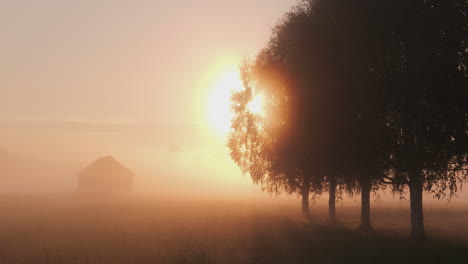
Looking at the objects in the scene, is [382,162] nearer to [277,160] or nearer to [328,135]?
[328,135]

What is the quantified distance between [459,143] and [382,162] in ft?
15.1

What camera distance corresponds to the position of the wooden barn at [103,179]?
121188 mm

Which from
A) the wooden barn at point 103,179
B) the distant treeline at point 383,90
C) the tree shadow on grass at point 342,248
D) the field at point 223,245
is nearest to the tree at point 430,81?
the distant treeline at point 383,90

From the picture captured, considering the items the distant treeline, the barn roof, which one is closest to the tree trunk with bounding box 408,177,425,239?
the distant treeline

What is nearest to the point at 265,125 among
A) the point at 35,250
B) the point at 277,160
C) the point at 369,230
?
the point at 277,160

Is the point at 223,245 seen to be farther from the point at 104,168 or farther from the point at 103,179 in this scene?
the point at 104,168

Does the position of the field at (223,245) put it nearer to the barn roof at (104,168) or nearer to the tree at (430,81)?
the tree at (430,81)

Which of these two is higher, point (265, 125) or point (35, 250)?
point (265, 125)

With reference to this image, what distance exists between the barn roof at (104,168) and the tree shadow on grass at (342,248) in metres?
94.8

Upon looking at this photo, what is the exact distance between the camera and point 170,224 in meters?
39.8

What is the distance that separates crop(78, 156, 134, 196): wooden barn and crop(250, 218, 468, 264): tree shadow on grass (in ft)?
303

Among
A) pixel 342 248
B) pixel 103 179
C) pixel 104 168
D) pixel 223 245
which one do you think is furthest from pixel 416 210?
pixel 104 168

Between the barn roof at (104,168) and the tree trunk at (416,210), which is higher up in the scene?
the barn roof at (104,168)

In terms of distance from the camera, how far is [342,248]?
26484 mm
